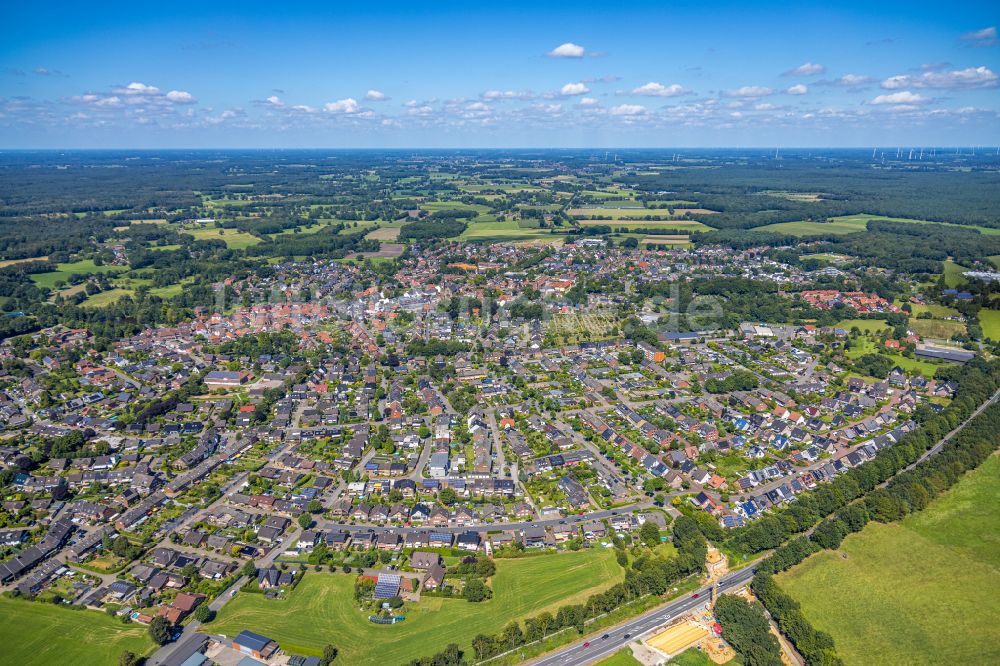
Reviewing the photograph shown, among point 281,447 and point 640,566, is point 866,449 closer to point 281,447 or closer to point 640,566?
point 640,566

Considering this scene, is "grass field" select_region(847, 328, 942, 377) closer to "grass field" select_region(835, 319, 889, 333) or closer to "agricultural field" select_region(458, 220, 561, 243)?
"grass field" select_region(835, 319, 889, 333)

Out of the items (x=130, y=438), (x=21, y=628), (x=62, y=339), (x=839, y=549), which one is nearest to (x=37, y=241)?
(x=62, y=339)

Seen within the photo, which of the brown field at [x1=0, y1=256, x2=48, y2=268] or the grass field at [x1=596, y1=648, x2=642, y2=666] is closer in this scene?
the grass field at [x1=596, y1=648, x2=642, y2=666]

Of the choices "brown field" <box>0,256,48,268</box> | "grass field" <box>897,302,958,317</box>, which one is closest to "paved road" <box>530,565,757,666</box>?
"grass field" <box>897,302,958,317</box>

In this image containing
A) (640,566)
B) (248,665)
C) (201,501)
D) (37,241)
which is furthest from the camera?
(37,241)

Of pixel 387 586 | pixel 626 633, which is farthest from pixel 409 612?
pixel 626 633

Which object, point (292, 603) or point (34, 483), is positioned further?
point (34, 483)
